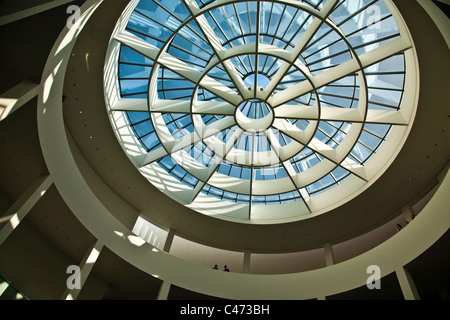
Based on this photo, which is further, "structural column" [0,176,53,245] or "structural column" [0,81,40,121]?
"structural column" [0,176,53,245]

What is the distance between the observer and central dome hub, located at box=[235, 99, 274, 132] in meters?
16.4

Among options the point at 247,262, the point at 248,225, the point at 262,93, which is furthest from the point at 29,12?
Answer: the point at 247,262

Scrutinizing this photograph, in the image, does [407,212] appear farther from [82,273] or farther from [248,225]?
[82,273]

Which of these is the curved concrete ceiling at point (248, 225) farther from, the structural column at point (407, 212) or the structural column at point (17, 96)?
the structural column at point (17, 96)

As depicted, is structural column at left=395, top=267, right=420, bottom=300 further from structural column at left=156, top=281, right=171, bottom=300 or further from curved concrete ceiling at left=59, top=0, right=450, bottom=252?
structural column at left=156, top=281, right=171, bottom=300

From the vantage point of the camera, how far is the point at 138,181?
18.7m

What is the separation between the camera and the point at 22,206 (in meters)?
11.9

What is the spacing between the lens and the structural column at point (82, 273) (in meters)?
13.9

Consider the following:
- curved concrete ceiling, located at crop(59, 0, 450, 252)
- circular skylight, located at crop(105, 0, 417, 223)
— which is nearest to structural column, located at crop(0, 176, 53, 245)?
curved concrete ceiling, located at crop(59, 0, 450, 252)

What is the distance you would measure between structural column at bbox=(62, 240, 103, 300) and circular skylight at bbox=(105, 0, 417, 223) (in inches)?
191

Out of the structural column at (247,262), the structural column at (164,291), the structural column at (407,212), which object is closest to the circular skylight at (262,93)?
the structural column at (247,262)

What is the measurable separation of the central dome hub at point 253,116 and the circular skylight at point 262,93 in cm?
6
